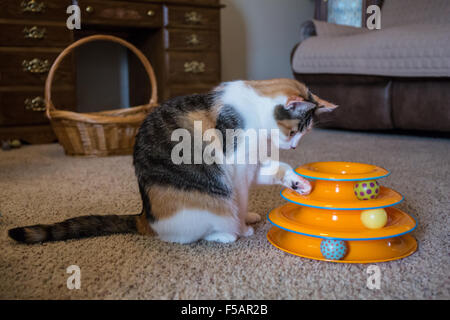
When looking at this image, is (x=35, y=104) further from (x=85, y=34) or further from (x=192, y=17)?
(x=192, y=17)

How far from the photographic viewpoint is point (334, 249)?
0.86 meters

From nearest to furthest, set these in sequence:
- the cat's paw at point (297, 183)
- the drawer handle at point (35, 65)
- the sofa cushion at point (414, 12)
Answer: the cat's paw at point (297, 183) < the drawer handle at point (35, 65) < the sofa cushion at point (414, 12)

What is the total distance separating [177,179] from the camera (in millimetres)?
942

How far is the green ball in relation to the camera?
938 mm

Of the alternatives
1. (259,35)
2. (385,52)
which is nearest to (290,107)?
(385,52)

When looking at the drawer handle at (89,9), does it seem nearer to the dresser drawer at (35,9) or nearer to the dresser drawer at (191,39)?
the dresser drawer at (35,9)

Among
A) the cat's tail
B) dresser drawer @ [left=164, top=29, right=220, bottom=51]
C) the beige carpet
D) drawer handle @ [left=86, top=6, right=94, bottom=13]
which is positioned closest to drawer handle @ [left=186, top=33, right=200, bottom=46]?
dresser drawer @ [left=164, top=29, right=220, bottom=51]

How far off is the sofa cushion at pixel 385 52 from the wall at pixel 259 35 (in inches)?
34.7

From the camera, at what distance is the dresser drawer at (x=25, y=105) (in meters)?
2.41

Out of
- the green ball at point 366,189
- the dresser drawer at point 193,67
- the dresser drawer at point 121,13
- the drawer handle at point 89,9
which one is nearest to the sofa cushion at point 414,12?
the dresser drawer at point 193,67

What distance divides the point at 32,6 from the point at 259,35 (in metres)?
2.00

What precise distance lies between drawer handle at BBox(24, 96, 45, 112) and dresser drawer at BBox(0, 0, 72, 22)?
45 cm

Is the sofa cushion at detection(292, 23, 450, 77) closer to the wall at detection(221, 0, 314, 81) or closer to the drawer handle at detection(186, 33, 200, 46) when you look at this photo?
the drawer handle at detection(186, 33, 200, 46)
